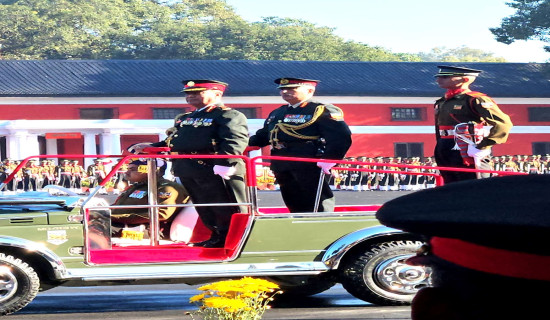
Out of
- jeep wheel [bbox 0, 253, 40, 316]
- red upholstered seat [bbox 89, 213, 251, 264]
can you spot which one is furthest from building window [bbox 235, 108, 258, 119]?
jeep wheel [bbox 0, 253, 40, 316]

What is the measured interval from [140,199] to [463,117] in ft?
8.50

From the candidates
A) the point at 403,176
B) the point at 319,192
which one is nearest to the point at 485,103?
the point at 319,192

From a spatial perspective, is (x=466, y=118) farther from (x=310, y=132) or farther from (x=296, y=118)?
(x=296, y=118)

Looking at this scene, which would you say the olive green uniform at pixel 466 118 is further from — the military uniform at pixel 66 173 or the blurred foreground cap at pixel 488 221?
the military uniform at pixel 66 173

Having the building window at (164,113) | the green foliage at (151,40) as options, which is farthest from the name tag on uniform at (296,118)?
the green foliage at (151,40)

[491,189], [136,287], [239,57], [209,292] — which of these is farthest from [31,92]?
[491,189]

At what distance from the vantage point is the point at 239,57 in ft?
221

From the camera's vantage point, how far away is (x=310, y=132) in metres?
7.75

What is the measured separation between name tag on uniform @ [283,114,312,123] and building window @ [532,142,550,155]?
4398 centimetres

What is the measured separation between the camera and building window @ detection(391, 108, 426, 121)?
161ft

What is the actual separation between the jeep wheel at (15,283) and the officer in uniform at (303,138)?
7.44 ft

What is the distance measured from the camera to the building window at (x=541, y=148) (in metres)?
49.9

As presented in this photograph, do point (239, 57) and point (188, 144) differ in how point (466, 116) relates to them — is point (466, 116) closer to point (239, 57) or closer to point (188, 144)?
point (188, 144)

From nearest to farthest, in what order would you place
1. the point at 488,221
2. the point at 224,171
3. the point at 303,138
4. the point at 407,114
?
the point at 488,221, the point at 224,171, the point at 303,138, the point at 407,114
